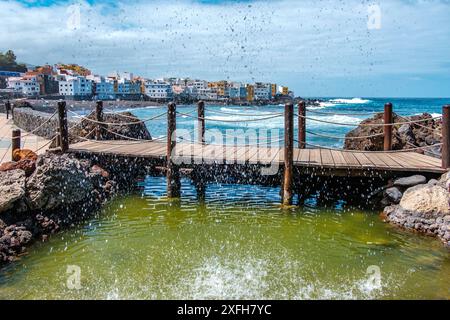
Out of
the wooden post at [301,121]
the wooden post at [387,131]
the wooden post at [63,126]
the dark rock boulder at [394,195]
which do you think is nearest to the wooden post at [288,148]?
the wooden post at [301,121]

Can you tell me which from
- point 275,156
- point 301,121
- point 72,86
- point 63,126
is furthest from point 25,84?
point 275,156

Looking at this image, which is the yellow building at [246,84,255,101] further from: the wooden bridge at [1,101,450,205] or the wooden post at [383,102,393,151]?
the wooden post at [383,102,393,151]

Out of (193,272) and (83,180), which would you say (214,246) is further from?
(83,180)

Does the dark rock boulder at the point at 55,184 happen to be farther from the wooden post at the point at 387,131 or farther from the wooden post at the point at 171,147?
the wooden post at the point at 387,131

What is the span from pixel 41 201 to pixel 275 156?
5.88m

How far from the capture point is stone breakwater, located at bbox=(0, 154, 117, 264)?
746cm

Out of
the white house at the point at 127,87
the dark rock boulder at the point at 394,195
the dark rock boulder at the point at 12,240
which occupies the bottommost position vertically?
the dark rock boulder at the point at 12,240

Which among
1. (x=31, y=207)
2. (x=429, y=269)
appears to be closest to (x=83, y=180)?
(x=31, y=207)

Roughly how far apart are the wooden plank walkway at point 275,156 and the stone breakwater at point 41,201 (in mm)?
1931

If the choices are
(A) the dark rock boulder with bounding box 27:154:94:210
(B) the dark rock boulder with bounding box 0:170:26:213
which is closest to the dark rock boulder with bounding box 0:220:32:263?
(B) the dark rock boulder with bounding box 0:170:26:213

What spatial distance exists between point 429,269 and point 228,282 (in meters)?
3.35

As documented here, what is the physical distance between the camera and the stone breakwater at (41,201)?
24.5ft

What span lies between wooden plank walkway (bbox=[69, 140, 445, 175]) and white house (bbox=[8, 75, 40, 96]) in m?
111

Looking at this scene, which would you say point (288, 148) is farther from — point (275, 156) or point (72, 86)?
point (72, 86)
